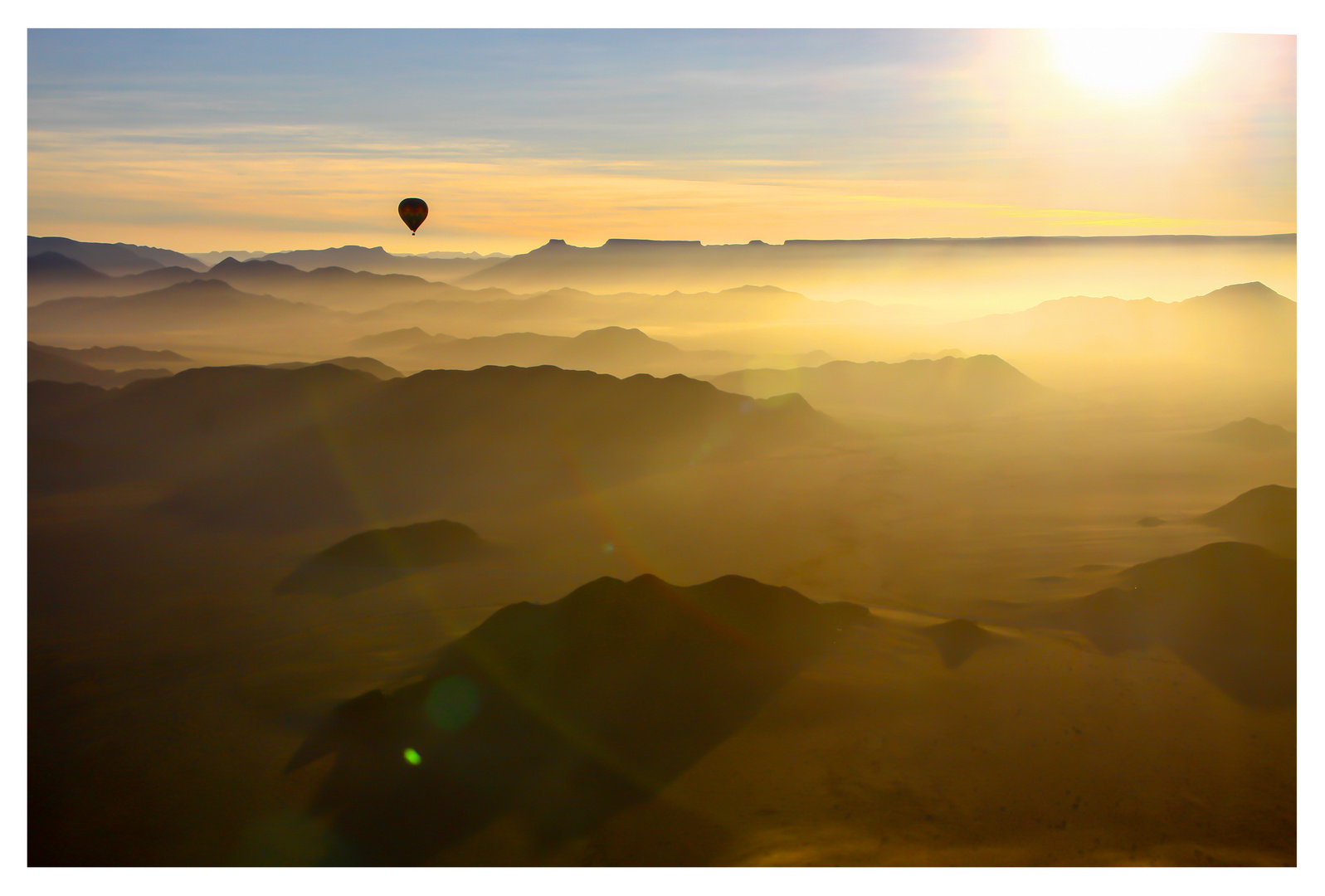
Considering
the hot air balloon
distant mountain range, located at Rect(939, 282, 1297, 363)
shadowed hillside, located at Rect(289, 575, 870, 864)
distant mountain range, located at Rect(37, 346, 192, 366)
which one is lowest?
shadowed hillside, located at Rect(289, 575, 870, 864)

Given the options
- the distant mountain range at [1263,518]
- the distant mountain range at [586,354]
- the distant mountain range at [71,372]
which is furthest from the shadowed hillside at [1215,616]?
the distant mountain range at [586,354]

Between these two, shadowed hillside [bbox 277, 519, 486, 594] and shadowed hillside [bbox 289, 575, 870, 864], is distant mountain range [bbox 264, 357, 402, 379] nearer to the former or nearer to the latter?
shadowed hillside [bbox 277, 519, 486, 594]

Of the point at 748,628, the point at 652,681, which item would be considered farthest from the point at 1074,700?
the point at 652,681

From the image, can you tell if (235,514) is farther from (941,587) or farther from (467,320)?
(467,320)

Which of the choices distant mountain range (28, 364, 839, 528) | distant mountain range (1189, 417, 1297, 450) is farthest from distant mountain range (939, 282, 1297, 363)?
distant mountain range (28, 364, 839, 528)

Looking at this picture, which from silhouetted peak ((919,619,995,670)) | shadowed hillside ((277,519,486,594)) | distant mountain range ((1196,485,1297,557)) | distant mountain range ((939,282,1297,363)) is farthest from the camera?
distant mountain range ((939,282,1297,363))

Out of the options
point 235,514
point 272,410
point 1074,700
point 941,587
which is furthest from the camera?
point 272,410

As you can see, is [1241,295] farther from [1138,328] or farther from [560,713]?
[560,713]
